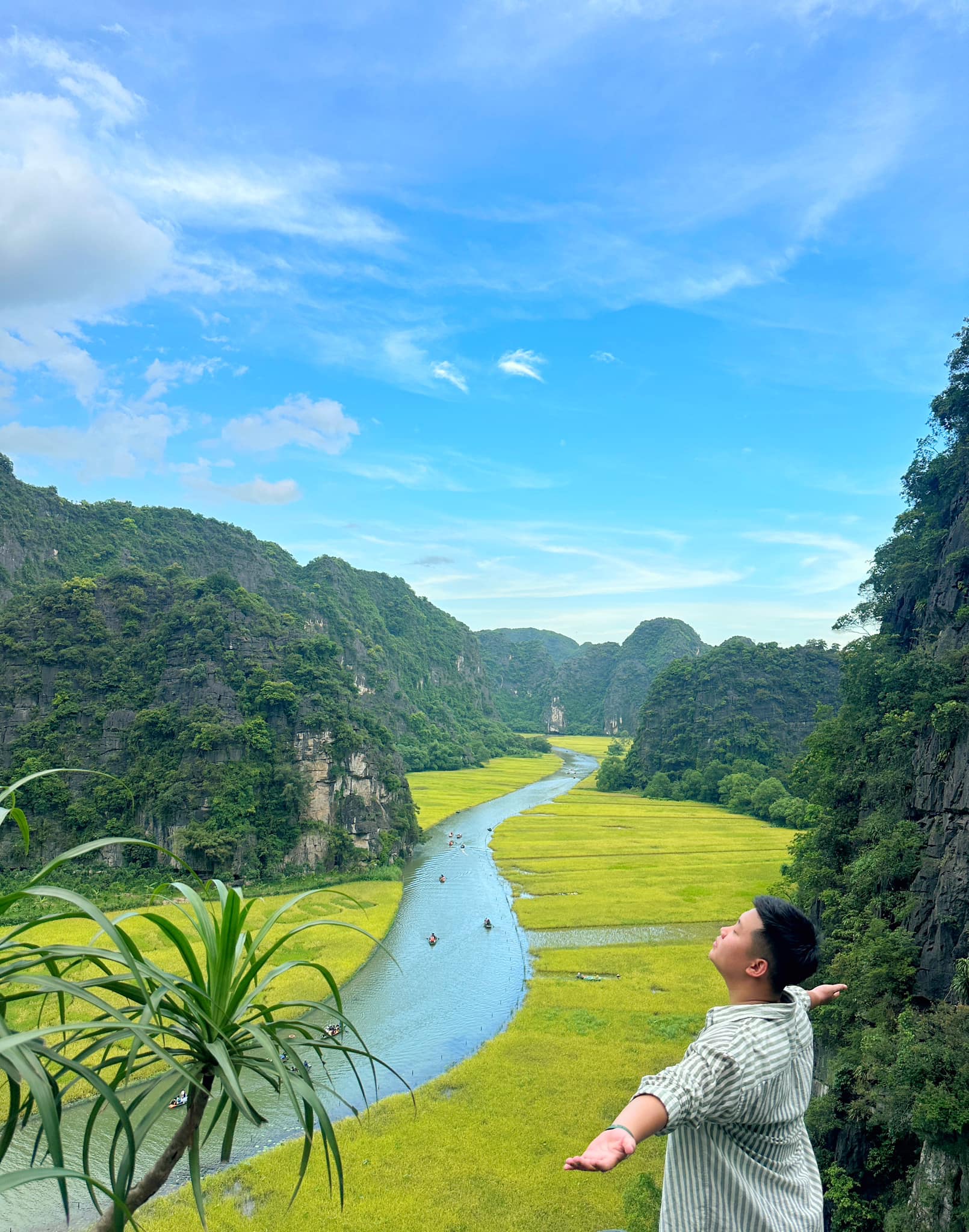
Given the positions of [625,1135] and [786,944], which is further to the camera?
[786,944]

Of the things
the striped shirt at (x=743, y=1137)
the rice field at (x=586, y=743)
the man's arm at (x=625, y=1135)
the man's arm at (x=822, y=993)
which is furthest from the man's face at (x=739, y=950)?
the rice field at (x=586, y=743)

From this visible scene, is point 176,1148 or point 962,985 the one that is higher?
point 176,1148

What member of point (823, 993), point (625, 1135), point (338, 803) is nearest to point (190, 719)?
point (338, 803)

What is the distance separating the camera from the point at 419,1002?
2197cm

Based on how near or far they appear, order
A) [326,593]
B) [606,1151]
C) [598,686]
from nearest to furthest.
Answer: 1. [606,1151]
2. [326,593]
3. [598,686]

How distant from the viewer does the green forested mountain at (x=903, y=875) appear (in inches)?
435

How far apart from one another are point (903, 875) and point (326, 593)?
92993mm

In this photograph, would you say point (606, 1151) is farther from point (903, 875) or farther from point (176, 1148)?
point (903, 875)

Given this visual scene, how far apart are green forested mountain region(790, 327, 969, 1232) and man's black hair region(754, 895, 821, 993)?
1061 centimetres

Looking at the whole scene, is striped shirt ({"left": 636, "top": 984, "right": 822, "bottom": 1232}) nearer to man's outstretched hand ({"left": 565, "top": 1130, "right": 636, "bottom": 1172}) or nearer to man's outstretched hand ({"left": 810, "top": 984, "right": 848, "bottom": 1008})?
man's outstretched hand ({"left": 565, "top": 1130, "right": 636, "bottom": 1172})

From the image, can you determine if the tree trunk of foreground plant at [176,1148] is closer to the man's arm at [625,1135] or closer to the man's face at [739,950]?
the man's arm at [625,1135]

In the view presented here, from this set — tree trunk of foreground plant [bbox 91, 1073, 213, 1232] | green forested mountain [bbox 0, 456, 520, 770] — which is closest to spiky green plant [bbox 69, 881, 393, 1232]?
tree trunk of foreground plant [bbox 91, 1073, 213, 1232]

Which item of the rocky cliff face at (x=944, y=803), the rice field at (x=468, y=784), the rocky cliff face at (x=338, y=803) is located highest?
the rocky cliff face at (x=944, y=803)

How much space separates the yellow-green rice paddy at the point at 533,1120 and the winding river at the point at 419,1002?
786mm
